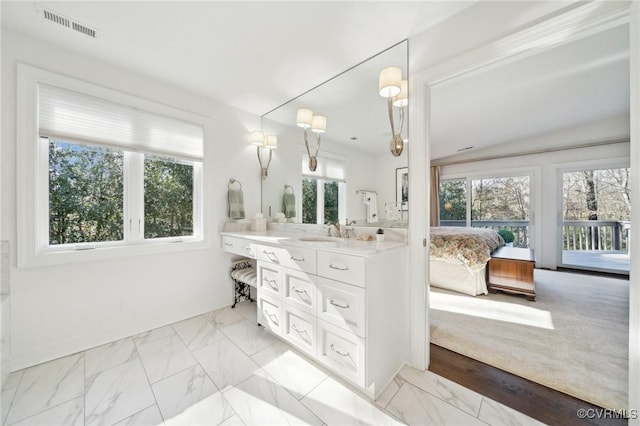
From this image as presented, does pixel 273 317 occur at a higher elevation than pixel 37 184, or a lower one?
lower

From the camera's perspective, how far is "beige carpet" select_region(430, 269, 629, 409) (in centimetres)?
150

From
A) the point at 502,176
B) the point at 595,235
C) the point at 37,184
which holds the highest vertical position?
the point at 502,176

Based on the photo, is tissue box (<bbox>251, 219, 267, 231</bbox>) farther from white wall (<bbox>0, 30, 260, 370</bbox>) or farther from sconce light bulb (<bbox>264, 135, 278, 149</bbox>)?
sconce light bulb (<bbox>264, 135, 278, 149</bbox>)

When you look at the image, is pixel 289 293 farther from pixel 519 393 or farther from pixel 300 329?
pixel 519 393

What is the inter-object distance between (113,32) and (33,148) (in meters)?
1.06

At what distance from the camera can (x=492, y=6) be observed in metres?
1.34

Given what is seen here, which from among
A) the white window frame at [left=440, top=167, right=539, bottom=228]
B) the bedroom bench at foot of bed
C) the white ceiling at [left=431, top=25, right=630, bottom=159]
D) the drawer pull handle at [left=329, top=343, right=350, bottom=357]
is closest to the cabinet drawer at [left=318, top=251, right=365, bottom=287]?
the drawer pull handle at [left=329, top=343, right=350, bottom=357]

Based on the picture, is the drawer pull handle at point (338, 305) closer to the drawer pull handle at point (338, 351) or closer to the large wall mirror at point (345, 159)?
the drawer pull handle at point (338, 351)

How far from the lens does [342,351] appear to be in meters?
1.45

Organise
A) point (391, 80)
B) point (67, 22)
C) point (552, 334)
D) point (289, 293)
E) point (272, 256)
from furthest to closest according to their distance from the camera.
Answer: point (552, 334) < point (272, 256) < point (289, 293) < point (391, 80) < point (67, 22)

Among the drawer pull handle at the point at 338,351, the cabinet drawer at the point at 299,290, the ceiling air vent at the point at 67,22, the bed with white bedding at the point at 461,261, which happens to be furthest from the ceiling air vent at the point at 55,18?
the bed with white bedding at the point at 461,261

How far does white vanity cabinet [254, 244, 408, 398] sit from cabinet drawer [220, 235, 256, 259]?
0.42 meters

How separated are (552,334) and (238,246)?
3089mm

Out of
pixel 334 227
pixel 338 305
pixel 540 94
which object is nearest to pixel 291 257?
pixel 338 305
